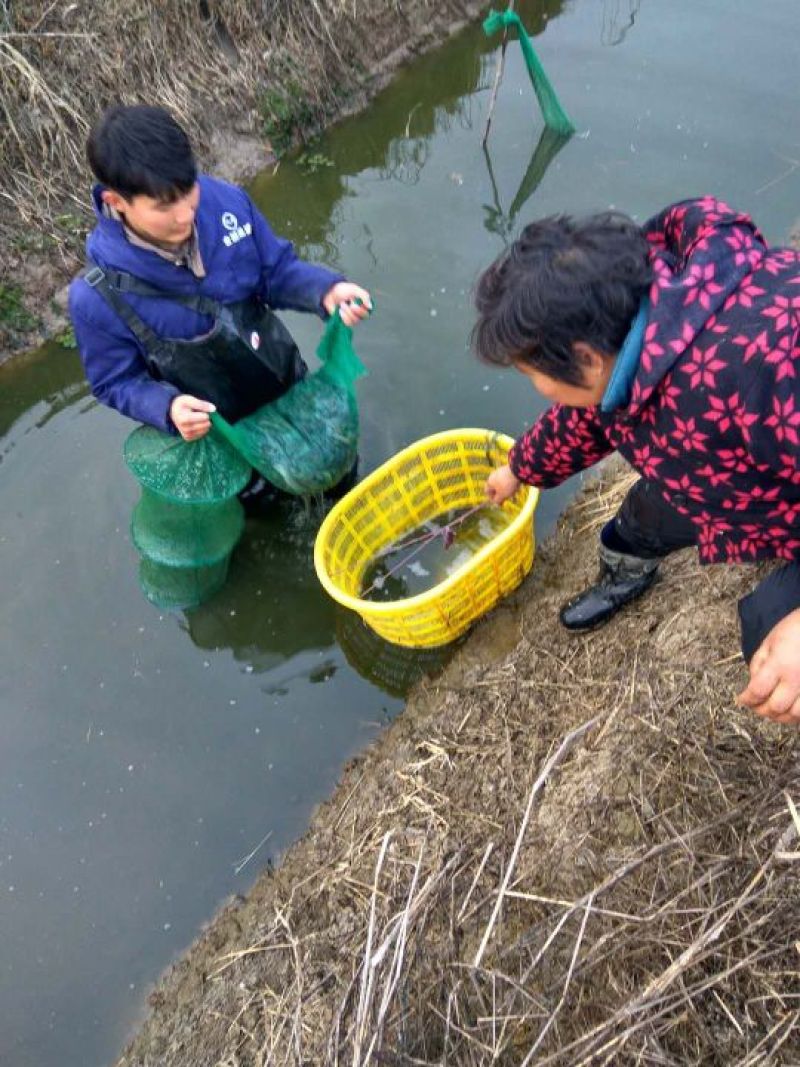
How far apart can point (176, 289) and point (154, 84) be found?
3.20 meters

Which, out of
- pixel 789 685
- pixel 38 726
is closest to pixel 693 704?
pixel 789 685

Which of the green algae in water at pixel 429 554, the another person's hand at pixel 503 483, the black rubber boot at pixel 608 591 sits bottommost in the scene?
the green algae in water at pixel 429 554

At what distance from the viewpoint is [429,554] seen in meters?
3.50

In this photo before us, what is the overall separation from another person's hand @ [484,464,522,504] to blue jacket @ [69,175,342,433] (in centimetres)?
97

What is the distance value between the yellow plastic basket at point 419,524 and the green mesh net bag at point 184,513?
18.7 inches

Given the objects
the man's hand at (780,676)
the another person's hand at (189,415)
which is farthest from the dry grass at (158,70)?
the man's hand at (780,676)

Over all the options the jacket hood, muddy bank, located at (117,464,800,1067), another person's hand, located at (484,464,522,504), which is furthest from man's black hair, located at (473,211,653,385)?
another person's hand, located at (484,464,522,504)

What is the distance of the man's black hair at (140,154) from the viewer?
84.3 inches

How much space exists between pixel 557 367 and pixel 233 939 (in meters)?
2.15

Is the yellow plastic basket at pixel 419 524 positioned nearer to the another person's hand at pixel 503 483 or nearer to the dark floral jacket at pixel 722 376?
the another person's hand at pixel 503 483

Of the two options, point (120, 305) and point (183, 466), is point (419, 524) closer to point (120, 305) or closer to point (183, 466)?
point (183, 466)

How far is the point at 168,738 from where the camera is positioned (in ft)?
10.2

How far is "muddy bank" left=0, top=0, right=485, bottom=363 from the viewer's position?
439 centimetres

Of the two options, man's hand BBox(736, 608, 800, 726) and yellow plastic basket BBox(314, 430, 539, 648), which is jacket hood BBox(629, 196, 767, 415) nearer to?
man's hand BBox(736, 608, 800, 726)
